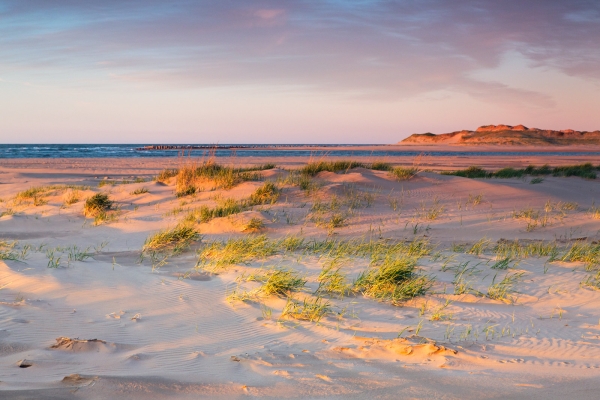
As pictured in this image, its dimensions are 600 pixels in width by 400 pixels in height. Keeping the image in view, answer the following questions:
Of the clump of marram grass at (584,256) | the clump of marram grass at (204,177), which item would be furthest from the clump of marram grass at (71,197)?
the clump of marram grass at (584,256)

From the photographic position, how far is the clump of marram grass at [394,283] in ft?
15.6

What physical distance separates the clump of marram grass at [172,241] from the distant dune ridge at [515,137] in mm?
90599

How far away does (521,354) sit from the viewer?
349cm

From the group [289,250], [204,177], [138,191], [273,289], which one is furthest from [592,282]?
[138,191]

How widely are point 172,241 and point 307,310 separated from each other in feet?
11.5

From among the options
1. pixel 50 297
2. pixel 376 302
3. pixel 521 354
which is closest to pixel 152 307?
pixel 50 297

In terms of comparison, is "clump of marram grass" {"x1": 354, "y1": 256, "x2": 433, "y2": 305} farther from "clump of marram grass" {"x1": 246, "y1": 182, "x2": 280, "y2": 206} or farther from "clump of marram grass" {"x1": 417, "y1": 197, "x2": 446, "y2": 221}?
"clump of marram grass" {"x1": 246, "y1": 182, "x2": 280, "y2": 206}

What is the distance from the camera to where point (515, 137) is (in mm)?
97500

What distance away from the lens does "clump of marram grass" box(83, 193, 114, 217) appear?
34.1 ft

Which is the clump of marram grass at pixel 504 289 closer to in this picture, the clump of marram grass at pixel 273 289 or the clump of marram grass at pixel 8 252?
the clump of marram grass at pixel 273 289

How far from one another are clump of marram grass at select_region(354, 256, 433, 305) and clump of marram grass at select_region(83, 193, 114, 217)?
22.5 ft

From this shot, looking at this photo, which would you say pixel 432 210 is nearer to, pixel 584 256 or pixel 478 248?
pixel 478 248

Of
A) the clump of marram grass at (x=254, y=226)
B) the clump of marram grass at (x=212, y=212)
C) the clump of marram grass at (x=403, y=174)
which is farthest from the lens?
the clump of marram grass at (x=403, y=174)

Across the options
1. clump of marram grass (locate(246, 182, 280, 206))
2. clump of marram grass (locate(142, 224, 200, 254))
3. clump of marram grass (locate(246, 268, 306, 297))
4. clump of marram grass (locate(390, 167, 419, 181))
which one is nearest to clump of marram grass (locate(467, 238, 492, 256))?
clump of marram grass (locate(246, 268, 306, 297))
